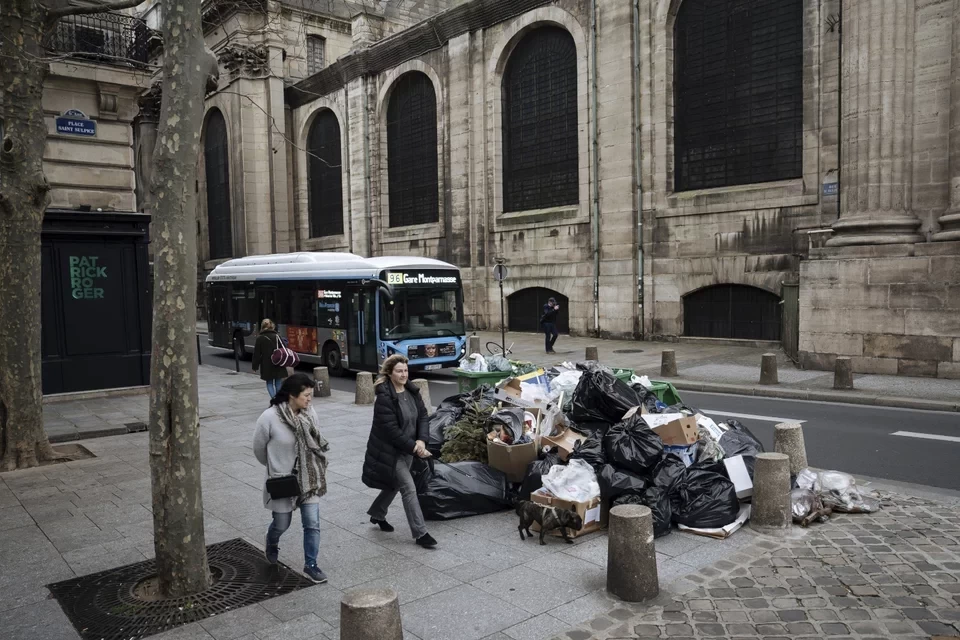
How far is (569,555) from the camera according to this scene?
555cm

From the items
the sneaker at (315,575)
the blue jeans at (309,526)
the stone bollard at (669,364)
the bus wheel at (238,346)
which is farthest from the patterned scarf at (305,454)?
the bus wheel at (238,346)

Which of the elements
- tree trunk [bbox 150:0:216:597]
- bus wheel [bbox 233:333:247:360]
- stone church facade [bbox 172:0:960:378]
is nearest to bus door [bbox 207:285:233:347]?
bus wheel [bbox 233:333:247:360]

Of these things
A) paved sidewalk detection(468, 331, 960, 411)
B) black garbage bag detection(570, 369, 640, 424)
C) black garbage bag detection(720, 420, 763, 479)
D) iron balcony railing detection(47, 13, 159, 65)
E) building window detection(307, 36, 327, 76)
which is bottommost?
paved sidewalk detection(468, 331, 960, 411)

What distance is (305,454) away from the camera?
507cm

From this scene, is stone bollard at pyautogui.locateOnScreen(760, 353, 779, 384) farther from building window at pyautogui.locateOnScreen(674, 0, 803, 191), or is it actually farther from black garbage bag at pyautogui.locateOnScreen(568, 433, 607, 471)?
black garbage bag at pyautogui.locateOnScreen(568, 433, 607, 471)

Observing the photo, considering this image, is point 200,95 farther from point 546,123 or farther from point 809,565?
point 546,123

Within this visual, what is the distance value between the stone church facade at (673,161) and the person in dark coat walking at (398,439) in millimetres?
2856

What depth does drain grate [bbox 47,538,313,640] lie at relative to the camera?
178 inches

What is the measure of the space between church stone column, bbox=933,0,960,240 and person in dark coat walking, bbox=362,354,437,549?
1247 centimetres

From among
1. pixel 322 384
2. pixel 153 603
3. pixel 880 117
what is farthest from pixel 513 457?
pixel 880 117

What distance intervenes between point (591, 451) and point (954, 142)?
12.1 m

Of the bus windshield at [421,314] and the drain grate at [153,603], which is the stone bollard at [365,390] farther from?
the drain grate at [153,603]

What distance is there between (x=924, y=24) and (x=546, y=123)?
43.5 ft

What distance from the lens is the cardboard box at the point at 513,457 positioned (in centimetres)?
660
